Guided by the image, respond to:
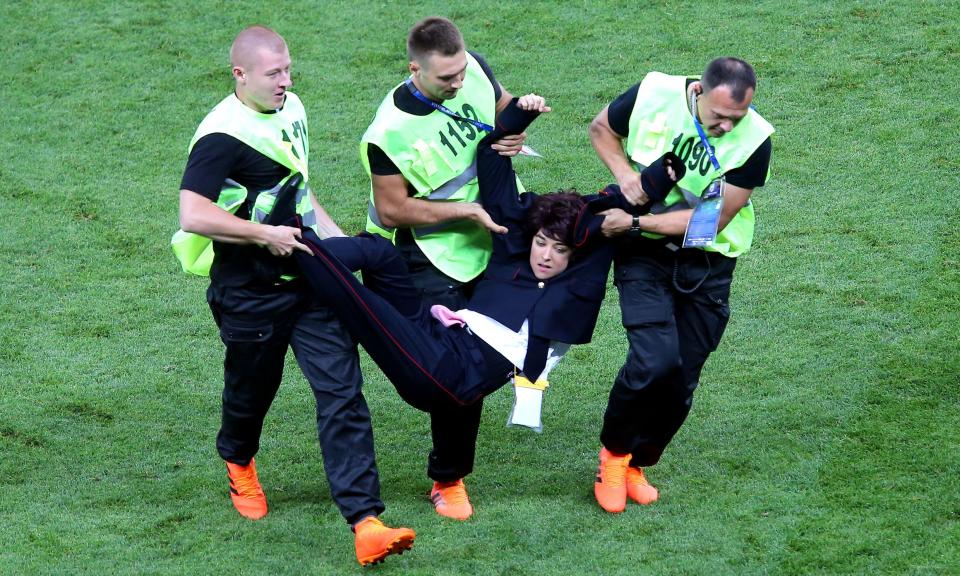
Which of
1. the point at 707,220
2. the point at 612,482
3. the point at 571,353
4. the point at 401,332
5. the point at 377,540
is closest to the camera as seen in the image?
the point at 377,540

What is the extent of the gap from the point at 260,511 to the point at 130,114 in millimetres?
4409

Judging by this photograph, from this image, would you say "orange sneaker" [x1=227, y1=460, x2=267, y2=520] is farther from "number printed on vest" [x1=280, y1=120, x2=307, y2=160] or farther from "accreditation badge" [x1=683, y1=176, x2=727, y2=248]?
"accreditation badge" [x1=683, y1=176, x2=727, y2=248]

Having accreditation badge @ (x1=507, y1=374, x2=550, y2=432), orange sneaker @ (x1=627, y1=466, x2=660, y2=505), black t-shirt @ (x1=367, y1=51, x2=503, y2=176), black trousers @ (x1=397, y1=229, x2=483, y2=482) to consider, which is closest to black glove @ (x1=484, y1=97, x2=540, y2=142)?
black t-shirt @ (x1=367, y1=51, x2=503, y2=176)

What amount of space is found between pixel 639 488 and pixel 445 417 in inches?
31.6

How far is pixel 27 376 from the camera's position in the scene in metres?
5.93

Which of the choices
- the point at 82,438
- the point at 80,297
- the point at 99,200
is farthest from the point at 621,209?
the point at 99,200

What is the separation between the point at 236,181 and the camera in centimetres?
436

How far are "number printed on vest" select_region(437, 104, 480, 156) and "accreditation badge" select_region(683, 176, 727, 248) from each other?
87cm

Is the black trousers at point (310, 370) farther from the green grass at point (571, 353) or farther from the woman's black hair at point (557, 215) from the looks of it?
the woman's black hair at point (557, 215)

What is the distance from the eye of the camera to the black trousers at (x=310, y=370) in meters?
4.31

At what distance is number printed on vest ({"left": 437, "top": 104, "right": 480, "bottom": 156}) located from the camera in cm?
465

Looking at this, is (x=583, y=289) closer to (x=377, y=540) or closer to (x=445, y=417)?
(x=445, y=417)

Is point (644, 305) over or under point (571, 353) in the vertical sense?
over

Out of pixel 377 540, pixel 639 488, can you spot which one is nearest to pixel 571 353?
pixel 639 488
